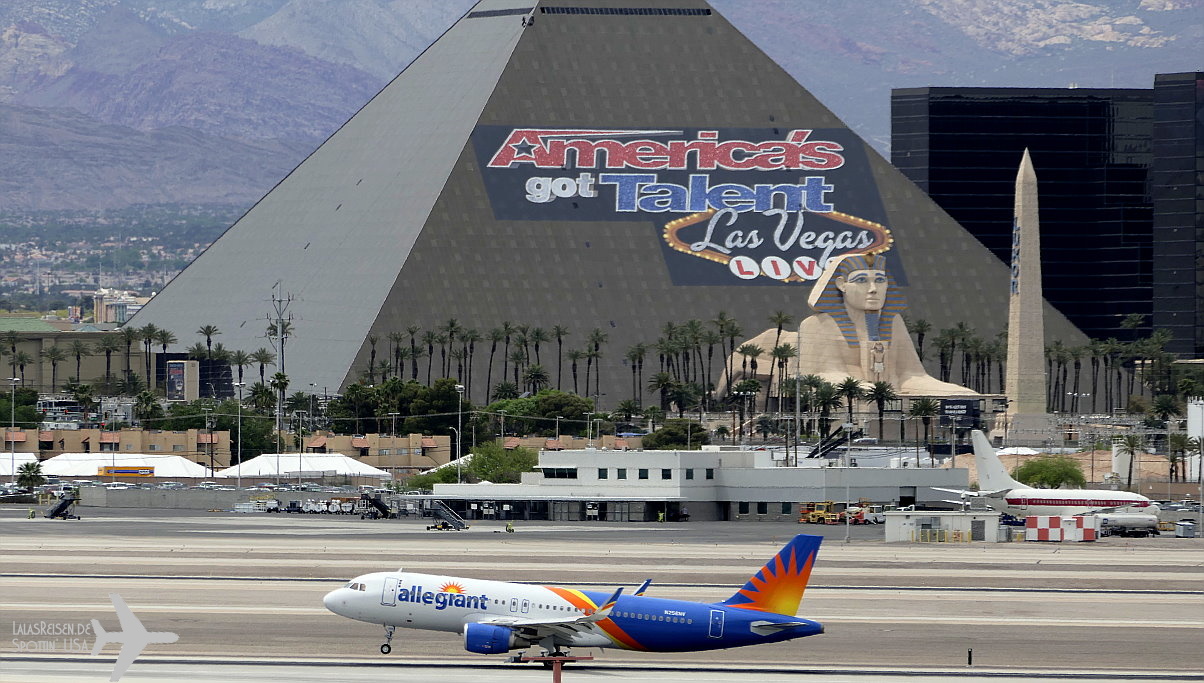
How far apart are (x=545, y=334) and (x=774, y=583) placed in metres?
144

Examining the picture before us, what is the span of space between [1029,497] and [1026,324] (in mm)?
49630

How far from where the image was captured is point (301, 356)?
19938 centimetres

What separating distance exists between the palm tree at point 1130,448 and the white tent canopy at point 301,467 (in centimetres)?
4052

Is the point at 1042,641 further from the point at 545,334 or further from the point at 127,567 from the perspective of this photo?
the point at 545,334

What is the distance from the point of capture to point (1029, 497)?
98875mm

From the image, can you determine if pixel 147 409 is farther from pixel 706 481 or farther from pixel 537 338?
pixel 706 481

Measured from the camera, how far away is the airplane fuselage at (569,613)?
51.0 m

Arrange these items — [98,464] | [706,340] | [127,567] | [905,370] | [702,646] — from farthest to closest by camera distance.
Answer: [706,340] < [905,370] < [98,464] < [127,567] < [702,646]

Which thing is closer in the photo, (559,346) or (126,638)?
(126,638)

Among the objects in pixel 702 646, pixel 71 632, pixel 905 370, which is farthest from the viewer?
pixel 905 370

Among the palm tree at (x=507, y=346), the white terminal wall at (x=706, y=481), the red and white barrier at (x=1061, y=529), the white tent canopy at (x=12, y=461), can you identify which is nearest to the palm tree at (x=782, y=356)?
the palm tree at (x=507, y=346)

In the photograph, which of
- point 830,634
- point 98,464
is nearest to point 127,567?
point 830,634

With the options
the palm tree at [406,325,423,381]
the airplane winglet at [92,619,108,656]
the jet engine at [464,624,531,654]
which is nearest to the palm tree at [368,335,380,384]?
the palm tree at [406,325,423,381]

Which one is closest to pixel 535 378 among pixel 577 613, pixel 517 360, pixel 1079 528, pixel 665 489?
pixel 517 360
